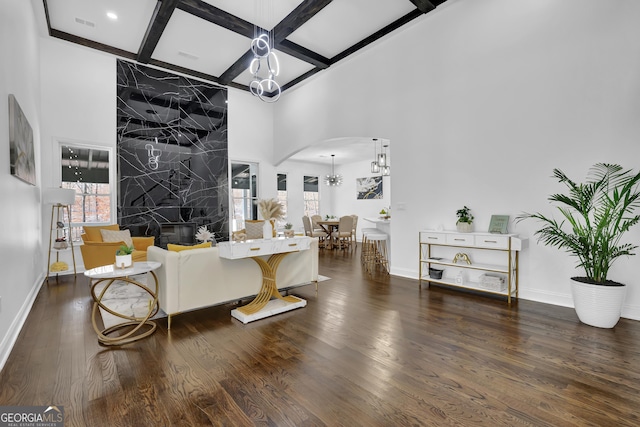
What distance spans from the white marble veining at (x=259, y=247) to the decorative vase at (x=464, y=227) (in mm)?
2220

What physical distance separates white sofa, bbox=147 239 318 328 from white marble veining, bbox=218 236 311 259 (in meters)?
0.22

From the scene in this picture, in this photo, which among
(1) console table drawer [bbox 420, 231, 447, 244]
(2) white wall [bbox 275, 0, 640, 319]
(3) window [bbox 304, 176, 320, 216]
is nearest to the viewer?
(2) white wall [bbox 275, 0, 640, 319]

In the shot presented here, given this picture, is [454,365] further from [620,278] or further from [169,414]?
[620,278]

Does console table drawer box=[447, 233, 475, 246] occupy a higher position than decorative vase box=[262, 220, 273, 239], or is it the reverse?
decorative vase box=[262, 220, 273, 239]

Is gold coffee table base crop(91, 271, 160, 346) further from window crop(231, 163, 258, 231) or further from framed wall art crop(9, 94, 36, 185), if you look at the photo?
window crop(231, 163, 258, 231)

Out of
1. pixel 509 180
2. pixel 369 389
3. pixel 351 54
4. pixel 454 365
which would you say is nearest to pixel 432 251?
pixel 509 180

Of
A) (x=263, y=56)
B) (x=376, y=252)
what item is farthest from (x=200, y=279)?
(x=376, y=252)

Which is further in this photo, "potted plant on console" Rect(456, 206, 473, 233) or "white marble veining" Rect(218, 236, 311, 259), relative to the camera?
"potted plant on console" Rect(456, 206, 473, 233)

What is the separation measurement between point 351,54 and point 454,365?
5.67 meters

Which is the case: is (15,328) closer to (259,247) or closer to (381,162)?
(259,247)

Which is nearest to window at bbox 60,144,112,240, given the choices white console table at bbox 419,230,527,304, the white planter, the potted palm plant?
white console table at bbox 419,230,527,304

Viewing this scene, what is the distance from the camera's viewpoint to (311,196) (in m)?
11.5

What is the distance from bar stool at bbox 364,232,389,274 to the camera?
577 centimetres

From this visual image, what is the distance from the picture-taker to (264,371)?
225cm
